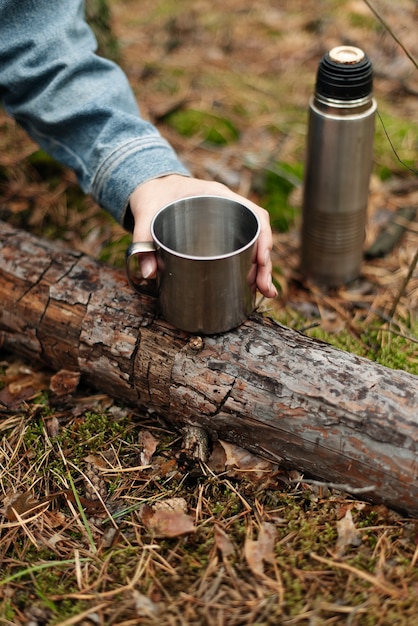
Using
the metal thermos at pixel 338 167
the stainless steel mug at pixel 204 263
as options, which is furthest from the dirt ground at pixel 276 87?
the stainless steel mug at pixel 204 263

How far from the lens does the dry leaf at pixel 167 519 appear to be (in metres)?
1.80

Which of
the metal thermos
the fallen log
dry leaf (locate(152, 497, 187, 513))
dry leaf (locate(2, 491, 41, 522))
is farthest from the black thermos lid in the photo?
dry leaf (locate(2, 491, 41, 522))

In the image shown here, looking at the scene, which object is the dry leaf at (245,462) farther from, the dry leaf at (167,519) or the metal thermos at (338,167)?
the metal thermos at (338,167)

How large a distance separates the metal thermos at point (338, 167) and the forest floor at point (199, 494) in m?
0.15

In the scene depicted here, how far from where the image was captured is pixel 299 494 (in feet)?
6.23

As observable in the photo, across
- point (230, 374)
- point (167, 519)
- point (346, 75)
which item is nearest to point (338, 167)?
point (346, 75)

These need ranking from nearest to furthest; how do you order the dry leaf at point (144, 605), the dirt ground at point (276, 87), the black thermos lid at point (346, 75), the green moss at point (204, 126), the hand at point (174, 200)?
the dry leaf at point (144, 605) < the hand at point (174, 200) < the black thermos lid at point (346, 75) < the dirt ground at point (276, 87) < the green moss at point (204, 126)

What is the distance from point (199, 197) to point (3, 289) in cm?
82

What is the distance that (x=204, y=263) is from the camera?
1.81 metres

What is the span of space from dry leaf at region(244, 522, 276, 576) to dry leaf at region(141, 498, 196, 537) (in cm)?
17

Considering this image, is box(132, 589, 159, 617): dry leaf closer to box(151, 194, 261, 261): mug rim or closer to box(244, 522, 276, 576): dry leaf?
box(244, 522, 276, 576): dry leaf

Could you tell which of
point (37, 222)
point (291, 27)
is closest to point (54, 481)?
point (37, 222)

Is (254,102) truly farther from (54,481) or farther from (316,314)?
(54,481)

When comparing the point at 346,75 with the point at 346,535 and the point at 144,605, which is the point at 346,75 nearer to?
the point at 346,535
